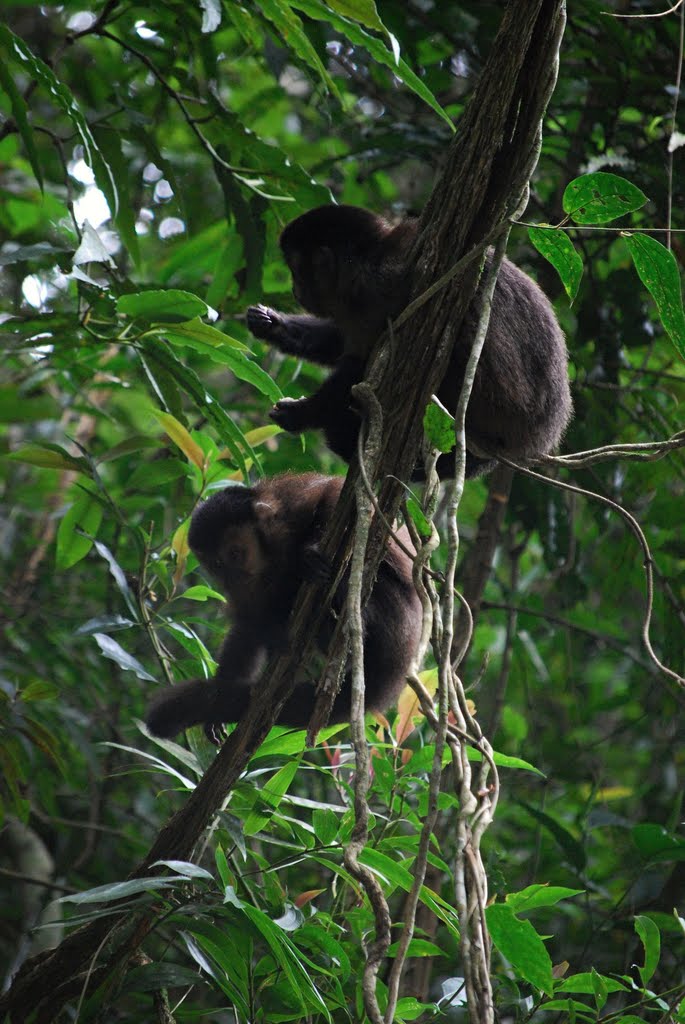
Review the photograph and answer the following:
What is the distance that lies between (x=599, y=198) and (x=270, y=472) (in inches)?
85.7

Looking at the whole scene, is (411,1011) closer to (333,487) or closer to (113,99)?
(333,487)

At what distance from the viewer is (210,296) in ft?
11.6

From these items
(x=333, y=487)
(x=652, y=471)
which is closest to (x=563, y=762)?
(x=652, y=471)

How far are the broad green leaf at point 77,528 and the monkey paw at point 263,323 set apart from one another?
0.88 meters

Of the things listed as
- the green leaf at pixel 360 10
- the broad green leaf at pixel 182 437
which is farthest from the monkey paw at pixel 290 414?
the green leaf at pixel 360 10

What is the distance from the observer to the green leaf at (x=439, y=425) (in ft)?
6.14

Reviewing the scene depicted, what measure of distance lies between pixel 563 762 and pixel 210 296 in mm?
2889

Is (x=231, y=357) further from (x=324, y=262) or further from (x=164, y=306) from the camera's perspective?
(x=324, y=262)

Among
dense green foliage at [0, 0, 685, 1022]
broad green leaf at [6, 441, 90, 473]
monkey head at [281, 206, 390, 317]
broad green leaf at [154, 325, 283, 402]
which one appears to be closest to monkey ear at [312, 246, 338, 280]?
monkey head at [281, 206, 390, 317]

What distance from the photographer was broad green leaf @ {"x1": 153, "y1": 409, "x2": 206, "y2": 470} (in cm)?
290

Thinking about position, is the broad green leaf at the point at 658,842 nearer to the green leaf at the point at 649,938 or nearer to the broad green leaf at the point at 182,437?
the green leaf at the point at 649,938

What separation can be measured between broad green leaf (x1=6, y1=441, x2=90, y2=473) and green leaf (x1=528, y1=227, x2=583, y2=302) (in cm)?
139

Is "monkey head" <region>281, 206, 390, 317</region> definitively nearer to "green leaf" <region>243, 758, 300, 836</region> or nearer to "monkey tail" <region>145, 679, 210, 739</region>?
"monkey tail" <region>145, 679, 210, 739</region>

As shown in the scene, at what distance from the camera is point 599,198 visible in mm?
1791
